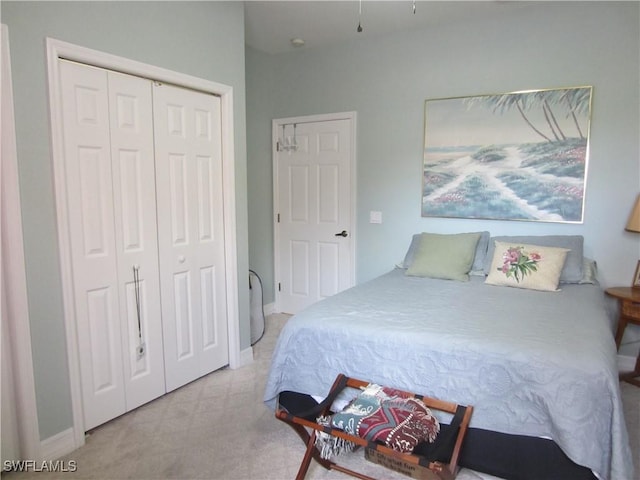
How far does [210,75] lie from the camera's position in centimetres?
279

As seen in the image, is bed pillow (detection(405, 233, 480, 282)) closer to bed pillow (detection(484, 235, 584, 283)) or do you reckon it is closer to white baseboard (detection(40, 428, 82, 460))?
bed pillow (detection(484, 235, 584, 283))

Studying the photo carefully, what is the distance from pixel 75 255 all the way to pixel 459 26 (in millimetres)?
3173

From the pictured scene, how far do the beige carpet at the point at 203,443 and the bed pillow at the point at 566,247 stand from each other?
793 mm

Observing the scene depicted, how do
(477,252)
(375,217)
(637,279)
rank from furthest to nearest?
(375,217)
(477,252)
(637,279)

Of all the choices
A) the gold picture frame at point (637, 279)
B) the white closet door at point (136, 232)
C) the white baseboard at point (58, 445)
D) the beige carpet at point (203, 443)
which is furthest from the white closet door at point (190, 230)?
the gold picture frame at point (637, 279)

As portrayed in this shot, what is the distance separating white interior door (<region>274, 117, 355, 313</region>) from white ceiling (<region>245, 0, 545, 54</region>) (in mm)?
770

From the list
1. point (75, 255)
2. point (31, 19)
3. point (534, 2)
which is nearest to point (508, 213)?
point (534, 2)

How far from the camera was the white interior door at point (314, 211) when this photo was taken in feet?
13.2

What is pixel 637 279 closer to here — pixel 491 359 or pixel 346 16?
pixel 491 359

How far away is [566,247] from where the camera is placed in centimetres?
293

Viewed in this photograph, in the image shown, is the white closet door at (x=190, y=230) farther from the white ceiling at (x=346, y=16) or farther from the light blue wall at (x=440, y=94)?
the light blue wall at (x=440, y=94)

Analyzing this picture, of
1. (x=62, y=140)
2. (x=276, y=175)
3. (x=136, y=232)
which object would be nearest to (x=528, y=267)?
(x=136, y=232)

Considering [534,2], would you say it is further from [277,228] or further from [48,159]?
[48,159]

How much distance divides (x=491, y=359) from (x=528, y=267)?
4.19ft
